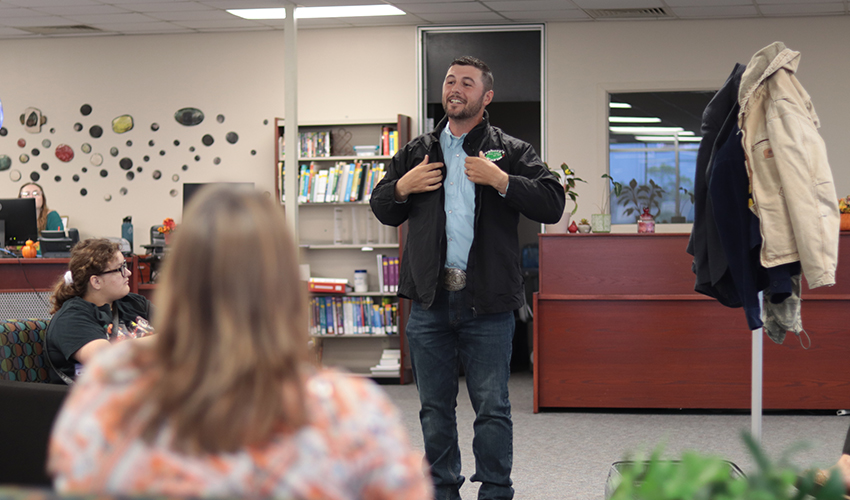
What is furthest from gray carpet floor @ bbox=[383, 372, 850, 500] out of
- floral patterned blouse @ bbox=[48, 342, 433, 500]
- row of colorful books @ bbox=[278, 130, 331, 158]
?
floral patterned blouse @ bbox=[48, 342, 433, 500]

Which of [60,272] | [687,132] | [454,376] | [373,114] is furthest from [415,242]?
[687,132]

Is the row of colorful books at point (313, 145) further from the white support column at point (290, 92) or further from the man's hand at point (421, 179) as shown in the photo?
the man's hand at point (421, 179)

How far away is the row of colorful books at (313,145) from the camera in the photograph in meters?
5.89

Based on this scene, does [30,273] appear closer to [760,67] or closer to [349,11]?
[349,11]

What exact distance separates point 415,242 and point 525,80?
373 cm

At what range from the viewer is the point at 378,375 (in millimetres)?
5809

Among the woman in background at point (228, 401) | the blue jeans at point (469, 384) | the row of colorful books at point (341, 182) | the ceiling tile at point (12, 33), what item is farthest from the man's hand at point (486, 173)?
the ceiling tile at point (12, 33)

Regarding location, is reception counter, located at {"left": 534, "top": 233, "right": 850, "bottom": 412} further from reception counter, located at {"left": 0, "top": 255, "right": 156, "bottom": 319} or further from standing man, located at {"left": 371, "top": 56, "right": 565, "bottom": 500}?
reception counter, located at {"left": 0, "top": 255, "right": 156, "bottom": 319}

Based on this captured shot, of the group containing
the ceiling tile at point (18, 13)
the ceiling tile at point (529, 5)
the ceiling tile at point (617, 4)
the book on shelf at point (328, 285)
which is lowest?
the book on shelf at point (328, 285)

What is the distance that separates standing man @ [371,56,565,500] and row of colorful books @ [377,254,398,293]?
3.14 meters

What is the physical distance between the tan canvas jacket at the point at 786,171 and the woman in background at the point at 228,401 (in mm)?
1861

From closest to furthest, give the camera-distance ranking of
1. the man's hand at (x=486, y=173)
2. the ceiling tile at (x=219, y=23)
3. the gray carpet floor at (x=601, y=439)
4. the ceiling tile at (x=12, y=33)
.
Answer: the man's hand at (x=486, y=173), the gray carpet floor at (x=601, y=439), the ceiling tile at (x=219, y=23), the ceiling tile at (x=12, y=33)

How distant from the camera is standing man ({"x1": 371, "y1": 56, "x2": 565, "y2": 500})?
8.14ft

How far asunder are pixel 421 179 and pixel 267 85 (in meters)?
4.01
